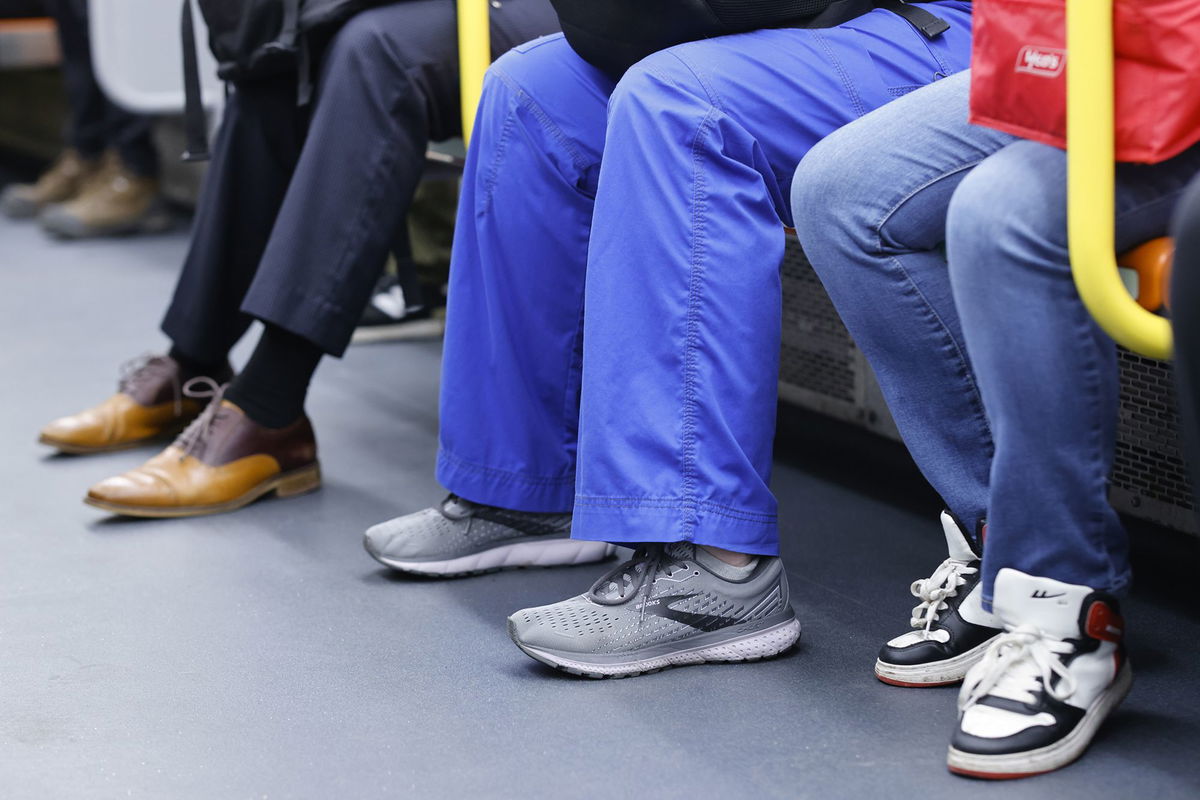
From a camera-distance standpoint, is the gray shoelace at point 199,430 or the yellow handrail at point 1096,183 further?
the gray shoelace at point 199,430

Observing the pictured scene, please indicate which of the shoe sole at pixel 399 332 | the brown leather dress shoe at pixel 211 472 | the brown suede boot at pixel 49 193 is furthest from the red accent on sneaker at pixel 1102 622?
the brown suede boot at pixel 49 193

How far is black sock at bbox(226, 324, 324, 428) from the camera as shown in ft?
5.41

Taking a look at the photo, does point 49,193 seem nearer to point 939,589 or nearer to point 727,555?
point 727,555

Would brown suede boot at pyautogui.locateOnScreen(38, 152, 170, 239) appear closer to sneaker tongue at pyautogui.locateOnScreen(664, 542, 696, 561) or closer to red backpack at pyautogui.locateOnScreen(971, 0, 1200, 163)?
sneaker tongue at pyautogui.locateOnScreen(664, 542, 696, 561)

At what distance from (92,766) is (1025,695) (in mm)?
680

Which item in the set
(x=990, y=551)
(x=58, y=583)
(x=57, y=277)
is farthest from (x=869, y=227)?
(x=57, y=277)

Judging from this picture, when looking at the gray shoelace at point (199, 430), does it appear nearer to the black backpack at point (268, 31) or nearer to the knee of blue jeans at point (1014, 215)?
the black backpack at point (268, 31)

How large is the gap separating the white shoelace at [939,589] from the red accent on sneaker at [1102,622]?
0.17m

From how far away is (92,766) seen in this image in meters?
1.05

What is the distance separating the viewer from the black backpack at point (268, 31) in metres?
1.61

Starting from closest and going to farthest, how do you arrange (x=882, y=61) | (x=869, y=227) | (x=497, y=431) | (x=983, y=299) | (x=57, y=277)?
(x=983, y=299) → (x=869, y=227) → (x=882, y=61) → (x=497, y=431) → (x=57, y=277)

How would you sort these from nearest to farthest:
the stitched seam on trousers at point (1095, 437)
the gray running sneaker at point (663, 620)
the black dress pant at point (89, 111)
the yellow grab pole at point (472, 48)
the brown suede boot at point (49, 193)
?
the stitched seam on trousers at point (1095, 437), the gray running sneaker at point (663, 620), the yellow grab pole at point (472, 48), the black dress pant at point (89, 111), the brown suede boot at point (49, 193)

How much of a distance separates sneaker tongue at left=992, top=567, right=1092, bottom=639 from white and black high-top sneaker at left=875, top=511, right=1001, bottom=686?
0.11 metres

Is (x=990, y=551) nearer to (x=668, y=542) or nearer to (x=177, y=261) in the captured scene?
(x=668, y=542)
